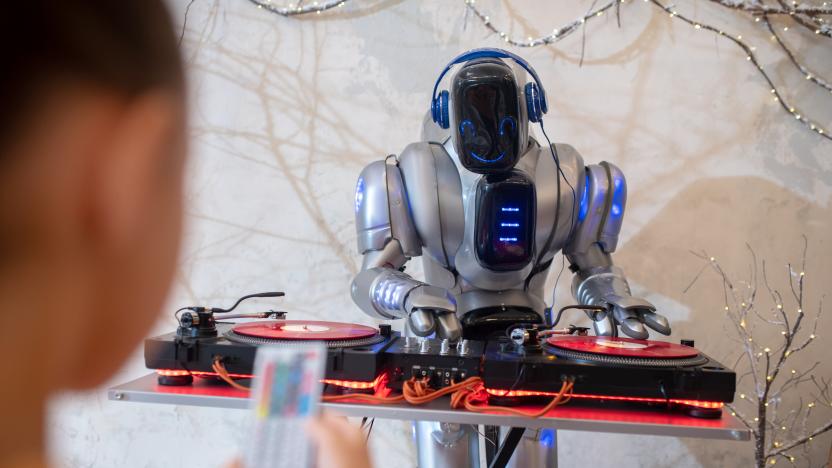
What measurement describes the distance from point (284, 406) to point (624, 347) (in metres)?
1.08

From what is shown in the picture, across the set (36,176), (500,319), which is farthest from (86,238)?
(500,319)

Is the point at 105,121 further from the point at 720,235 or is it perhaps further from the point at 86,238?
the point at 720,235

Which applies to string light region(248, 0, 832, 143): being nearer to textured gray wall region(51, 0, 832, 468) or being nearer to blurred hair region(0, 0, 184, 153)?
textured gray wall region(51, 0, 832, 468)

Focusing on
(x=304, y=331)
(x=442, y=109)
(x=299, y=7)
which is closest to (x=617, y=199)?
(x=442, y=109)

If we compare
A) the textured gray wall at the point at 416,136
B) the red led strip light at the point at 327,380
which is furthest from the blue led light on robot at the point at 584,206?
the textured gray wall at the point at 416,136

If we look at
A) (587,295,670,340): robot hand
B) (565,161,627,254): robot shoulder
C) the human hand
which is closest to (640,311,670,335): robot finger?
(587,295,670,340): robot hand

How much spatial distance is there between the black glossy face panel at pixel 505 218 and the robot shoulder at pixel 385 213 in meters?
0.20

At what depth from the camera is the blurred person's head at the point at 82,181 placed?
0.89 ft

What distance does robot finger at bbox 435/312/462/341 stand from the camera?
142 cm

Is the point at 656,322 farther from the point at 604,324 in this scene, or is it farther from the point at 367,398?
the point at 367,398

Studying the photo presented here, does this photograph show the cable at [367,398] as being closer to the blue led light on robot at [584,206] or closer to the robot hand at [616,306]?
the robot hand at [616,306]

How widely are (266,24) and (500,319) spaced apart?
1.89m

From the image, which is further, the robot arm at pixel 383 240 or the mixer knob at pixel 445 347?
the robot arm at pixel 383 240

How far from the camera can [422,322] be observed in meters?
1.41
